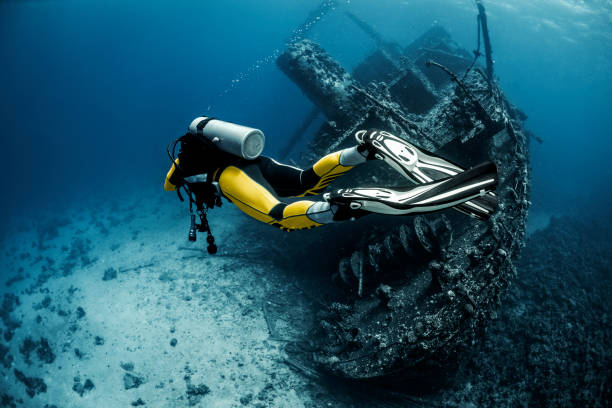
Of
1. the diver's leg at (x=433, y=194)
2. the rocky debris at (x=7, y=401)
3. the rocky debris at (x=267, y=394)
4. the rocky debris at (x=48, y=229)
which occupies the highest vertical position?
the rocky debris at (x=48, y=229)

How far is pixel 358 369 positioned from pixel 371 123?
19.0 ft

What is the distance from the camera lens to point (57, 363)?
8.29 m

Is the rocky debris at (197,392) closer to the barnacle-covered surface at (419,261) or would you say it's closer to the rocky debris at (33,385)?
the barnacle-covered surface at (419,261)

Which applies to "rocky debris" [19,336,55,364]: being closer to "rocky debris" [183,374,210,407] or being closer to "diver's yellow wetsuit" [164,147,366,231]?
"rocky debris" [183,374,210,407]

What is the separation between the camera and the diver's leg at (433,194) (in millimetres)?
1954

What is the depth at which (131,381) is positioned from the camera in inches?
276

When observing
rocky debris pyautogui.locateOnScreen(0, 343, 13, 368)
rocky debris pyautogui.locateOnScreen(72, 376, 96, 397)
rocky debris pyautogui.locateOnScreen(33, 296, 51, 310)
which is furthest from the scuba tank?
rocky debris pyautogui.locateOnScreen(33, 296, 51, 310)

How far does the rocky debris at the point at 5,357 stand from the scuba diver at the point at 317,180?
34.7ft

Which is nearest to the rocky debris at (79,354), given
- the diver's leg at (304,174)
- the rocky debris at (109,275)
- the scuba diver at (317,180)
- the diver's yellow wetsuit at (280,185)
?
the rocky debris at (109,275)

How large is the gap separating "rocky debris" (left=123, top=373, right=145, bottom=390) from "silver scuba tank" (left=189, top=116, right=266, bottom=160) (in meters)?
7.16

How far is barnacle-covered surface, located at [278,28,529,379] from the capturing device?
15.6 feet

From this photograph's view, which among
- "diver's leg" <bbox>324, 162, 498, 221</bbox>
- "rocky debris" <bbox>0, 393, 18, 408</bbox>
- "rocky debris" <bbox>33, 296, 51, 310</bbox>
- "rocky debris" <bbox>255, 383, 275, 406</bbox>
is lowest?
"rocky debris" <bbox>255, 383, 275, 406</bbox>

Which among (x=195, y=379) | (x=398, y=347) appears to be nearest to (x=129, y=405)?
(x=195, y=379)

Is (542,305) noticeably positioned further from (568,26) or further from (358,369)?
(568,26)
